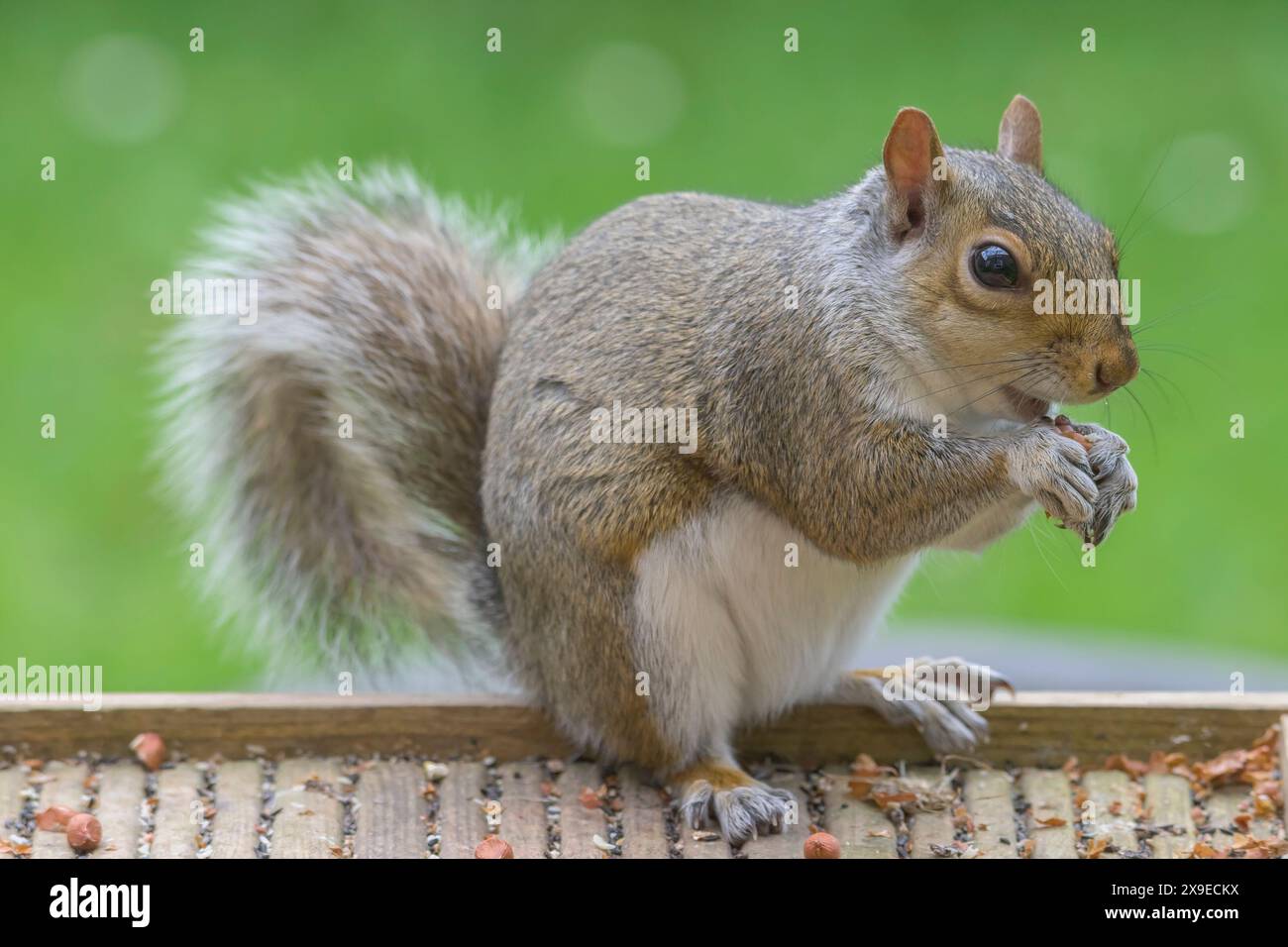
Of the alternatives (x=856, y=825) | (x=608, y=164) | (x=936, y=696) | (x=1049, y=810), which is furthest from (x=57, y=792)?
(x=608, y=164)

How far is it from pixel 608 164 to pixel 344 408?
226 centimetres

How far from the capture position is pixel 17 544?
4.13 m

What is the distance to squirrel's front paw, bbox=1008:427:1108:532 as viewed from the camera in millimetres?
2117

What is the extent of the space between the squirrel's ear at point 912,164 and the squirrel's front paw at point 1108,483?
343 millimetres

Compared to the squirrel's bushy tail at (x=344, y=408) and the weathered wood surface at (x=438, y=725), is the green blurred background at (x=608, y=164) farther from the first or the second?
the weathered wood surface at (x=438, y=725)

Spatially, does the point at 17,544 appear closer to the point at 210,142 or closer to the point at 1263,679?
the point at 210,142

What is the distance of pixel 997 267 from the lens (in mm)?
2145

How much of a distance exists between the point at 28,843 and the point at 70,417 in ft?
7.35

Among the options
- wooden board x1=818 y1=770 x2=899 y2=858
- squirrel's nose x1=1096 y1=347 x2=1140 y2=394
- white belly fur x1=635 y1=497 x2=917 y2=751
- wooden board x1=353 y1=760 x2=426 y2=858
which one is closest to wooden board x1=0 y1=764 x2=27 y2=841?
wooden board x1=353 y1=760 x2=426 y2=858

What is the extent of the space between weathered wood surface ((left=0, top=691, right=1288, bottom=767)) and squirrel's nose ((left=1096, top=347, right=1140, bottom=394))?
0.64m

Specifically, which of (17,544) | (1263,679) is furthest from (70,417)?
(1263,679)

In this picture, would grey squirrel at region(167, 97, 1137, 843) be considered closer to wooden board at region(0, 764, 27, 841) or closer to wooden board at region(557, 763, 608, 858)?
wooden board at region(557, 763, 608, 858)

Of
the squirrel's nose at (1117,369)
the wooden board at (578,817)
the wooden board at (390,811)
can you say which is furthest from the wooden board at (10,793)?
the squirrel's nose at (1117,369)

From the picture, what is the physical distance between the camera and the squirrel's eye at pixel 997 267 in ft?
7.01
